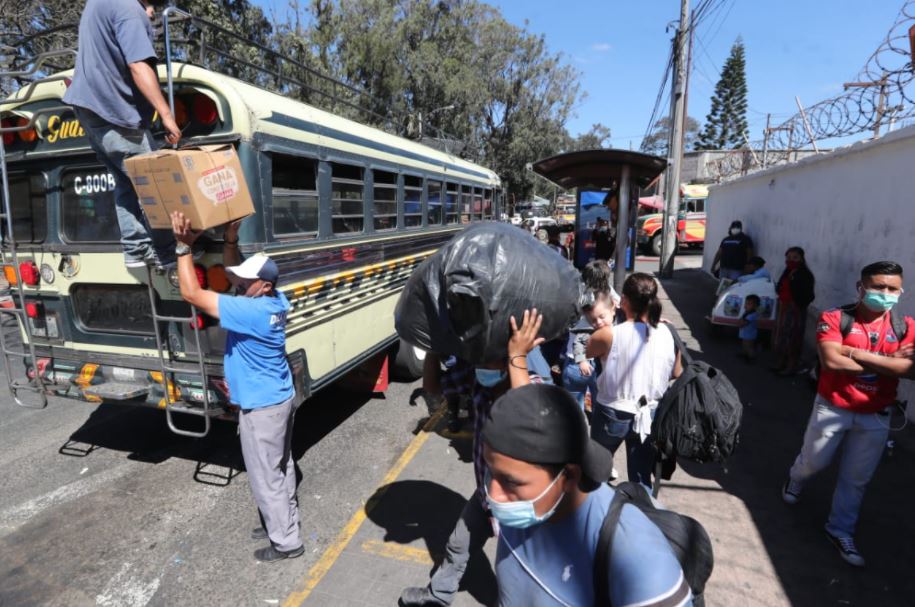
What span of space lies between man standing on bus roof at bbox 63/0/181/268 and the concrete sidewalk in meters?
2.85

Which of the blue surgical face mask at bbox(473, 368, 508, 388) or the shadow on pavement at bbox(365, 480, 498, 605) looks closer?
the blue surgical face mask at bbox(473, 368, 508, 388)

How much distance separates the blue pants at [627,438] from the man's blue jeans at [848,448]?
112 cm

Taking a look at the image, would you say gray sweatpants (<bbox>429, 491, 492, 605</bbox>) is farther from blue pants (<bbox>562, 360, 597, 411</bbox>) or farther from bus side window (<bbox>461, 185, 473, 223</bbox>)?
bus side window (<bbox>461, 185, 473, 223</bbox>)

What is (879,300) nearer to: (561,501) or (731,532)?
(731,532)

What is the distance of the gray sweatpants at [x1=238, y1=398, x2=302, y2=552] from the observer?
3.05m

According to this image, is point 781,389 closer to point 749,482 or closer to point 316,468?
point 749,482

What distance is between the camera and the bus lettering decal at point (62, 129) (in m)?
3.73

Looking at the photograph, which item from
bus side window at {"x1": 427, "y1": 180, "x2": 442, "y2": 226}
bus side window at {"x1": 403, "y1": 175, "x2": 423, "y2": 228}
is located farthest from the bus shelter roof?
bus side window at {"x1": 403, "y1": 175, "x2": 423, "y2": 228}

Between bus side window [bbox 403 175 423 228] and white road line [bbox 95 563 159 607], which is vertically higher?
bus side window [bbox 403 175 423 228]

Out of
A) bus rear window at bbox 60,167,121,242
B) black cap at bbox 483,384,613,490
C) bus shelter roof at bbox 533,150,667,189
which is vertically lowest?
black cap at bbox 483,384,613,490

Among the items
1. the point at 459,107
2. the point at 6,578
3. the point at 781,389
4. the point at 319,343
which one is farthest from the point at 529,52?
the point at 6,578

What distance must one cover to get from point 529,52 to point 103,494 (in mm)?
30058

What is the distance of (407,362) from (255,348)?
131 inches

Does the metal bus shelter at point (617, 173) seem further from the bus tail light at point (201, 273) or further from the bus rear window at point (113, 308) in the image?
the bus rear window at point (113, 308)
